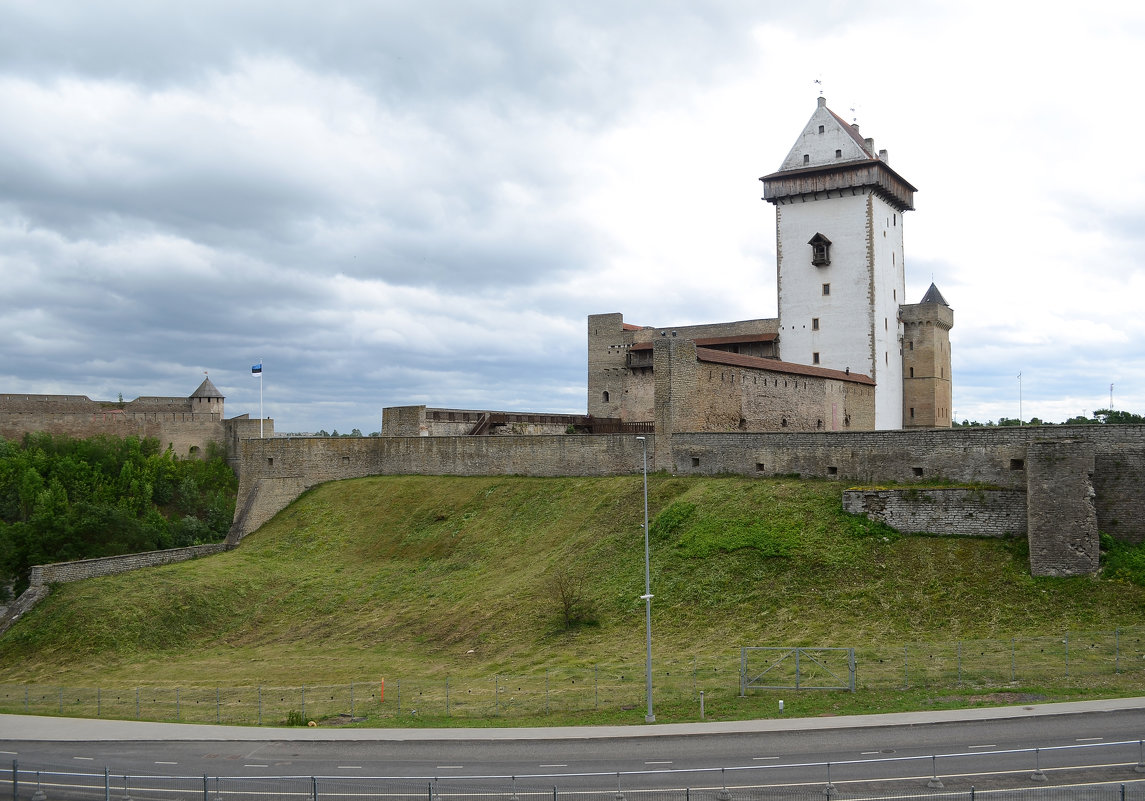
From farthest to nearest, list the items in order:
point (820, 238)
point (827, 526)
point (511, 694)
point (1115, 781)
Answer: point (820, 238) → point (827, 526) → point (511, 694) → point (1115, 781)

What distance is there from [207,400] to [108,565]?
4669cm

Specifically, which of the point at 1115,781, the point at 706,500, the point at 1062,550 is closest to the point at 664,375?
the point at 706,500

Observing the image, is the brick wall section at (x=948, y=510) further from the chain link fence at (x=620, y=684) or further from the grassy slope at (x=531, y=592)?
the chain link fence at (x=620, y=684)

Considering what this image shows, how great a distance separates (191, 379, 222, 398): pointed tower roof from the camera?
9000 centimetres

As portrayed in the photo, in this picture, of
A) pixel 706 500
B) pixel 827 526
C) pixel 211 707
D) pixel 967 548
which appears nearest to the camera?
pixel 211 707

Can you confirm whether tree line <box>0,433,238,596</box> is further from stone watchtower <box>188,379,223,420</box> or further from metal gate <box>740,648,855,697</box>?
metal gate <box>740,648,855,697</box>

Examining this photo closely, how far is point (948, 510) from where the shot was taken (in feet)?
109

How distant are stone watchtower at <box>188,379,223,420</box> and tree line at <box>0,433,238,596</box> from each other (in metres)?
3.65

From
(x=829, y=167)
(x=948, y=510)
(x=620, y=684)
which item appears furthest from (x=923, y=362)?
(x=620, y=684)

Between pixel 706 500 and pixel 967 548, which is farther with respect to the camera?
pixel 706 500

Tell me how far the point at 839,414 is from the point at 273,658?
3661 centimetres

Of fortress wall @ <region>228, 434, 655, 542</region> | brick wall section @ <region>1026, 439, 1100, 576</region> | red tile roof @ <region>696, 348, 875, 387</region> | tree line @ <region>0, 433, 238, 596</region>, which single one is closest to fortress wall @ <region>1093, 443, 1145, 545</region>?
brick wall section @ <region>1026, 439, 1100, 576</region>

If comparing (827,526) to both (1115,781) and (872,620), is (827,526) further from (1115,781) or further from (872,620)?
(1115,781)

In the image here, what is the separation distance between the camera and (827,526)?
34594 millimetres
